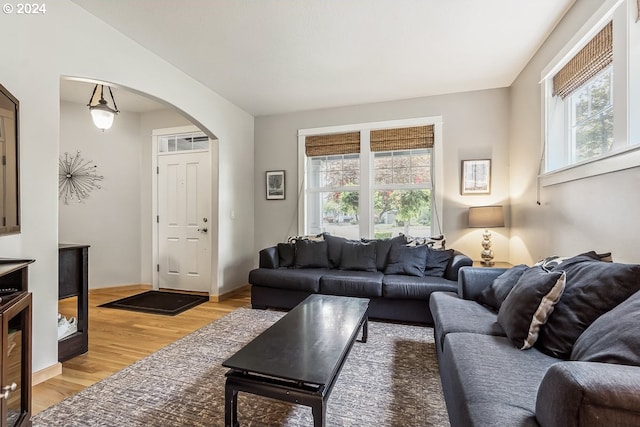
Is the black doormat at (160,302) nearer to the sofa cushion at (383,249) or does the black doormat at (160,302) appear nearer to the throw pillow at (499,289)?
the sofa cushion at (383,249)

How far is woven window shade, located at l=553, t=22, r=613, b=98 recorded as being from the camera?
6.09ft

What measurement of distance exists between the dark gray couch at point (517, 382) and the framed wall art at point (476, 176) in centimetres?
202

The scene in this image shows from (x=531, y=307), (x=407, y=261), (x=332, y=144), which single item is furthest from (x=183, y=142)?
(x=531, y=307)

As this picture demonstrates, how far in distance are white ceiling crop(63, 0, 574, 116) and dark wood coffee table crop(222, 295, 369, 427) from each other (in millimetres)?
2340

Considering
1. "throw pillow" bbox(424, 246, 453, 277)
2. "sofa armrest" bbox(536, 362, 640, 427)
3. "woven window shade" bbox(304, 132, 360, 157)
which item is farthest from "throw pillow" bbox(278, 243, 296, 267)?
"sofa armrest" bbox(536, 362, 640, 427)

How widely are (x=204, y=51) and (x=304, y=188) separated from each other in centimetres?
218

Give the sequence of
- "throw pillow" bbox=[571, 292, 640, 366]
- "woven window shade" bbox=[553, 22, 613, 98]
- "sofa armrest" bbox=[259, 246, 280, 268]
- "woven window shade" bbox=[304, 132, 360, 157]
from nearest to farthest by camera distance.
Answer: "throw pillow" bbox=[571, 292, 640, 366], "woven window shade" bbox=[553, 22, 613, 98], "sofa armrest" bbox=[259, 246, 280, 268], "woven window shade" bbox=[304, 132, 360, 157]

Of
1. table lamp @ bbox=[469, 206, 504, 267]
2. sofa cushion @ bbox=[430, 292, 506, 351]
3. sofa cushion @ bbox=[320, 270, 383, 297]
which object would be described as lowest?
sofa cushion @ bbox=[320, 270, 383, 297]

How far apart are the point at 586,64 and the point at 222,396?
3387 mm

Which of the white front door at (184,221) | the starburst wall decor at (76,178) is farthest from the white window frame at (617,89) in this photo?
the starburst wall decor at (76,178)

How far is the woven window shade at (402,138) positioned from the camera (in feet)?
12.6

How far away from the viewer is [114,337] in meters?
2.63

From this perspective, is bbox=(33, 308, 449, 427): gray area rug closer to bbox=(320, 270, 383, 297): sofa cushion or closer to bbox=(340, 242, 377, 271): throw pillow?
bbox=(320, 270, 383, 297): sofa cushion

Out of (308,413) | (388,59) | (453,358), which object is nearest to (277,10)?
(388,59)
